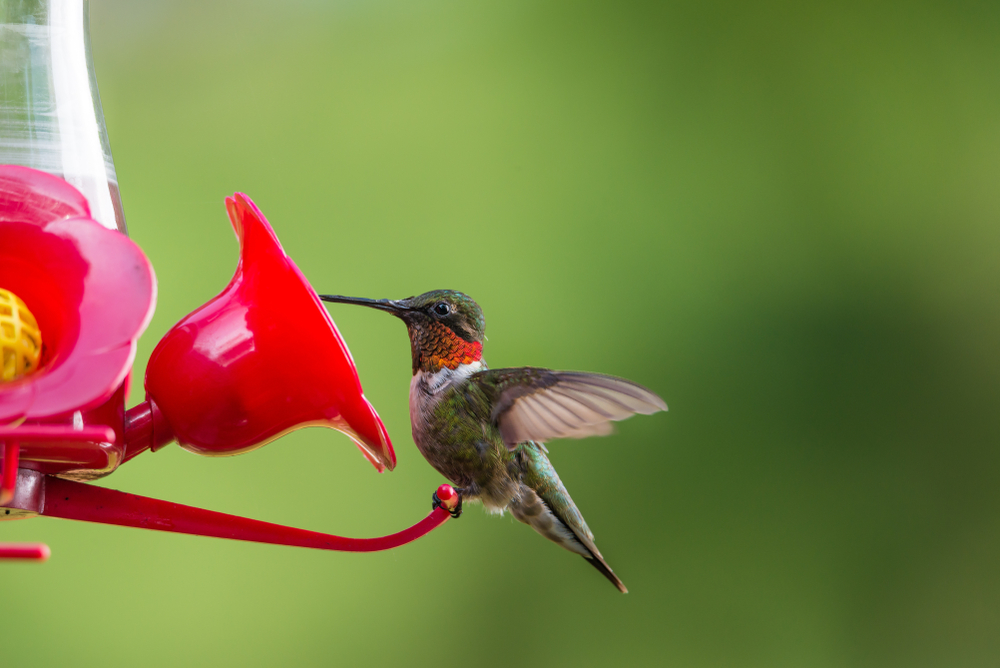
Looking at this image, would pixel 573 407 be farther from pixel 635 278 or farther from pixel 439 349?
pixel 635 278

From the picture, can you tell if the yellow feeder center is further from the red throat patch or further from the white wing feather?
the red throat patch

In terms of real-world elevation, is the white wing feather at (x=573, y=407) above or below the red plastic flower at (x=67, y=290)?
below

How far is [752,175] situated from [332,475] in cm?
237

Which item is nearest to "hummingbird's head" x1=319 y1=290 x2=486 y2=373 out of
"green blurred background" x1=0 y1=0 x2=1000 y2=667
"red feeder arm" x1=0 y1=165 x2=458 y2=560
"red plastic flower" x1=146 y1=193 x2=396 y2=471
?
"red feeder arm" x1=0 y1=165 x2=458 y2=560

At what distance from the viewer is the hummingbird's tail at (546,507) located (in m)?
2.03

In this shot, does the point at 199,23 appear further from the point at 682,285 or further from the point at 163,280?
the point at 682,285

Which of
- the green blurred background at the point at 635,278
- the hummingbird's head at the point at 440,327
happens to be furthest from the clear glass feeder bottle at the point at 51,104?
the green blurred background at the point at 635,278

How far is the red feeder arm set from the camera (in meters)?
0.85

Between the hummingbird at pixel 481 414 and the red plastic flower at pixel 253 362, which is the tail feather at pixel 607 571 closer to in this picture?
the hummingbird at pixel 481 414

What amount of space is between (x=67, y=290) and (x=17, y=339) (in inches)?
2.9

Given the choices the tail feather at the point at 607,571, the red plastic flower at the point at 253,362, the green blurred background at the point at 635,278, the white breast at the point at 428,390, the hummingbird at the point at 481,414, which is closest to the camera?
the red plastic flower at the point at 253,362

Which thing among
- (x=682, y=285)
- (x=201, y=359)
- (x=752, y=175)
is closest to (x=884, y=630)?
(x=682, y=285)

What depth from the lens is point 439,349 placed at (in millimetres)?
1929

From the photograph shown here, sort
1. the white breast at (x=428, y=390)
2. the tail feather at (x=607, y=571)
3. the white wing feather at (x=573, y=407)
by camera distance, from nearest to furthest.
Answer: the white wing feather at (x=573, y=407) < the white breast at (x=428, y=390) < the tail feather at (x=607, y=571)
